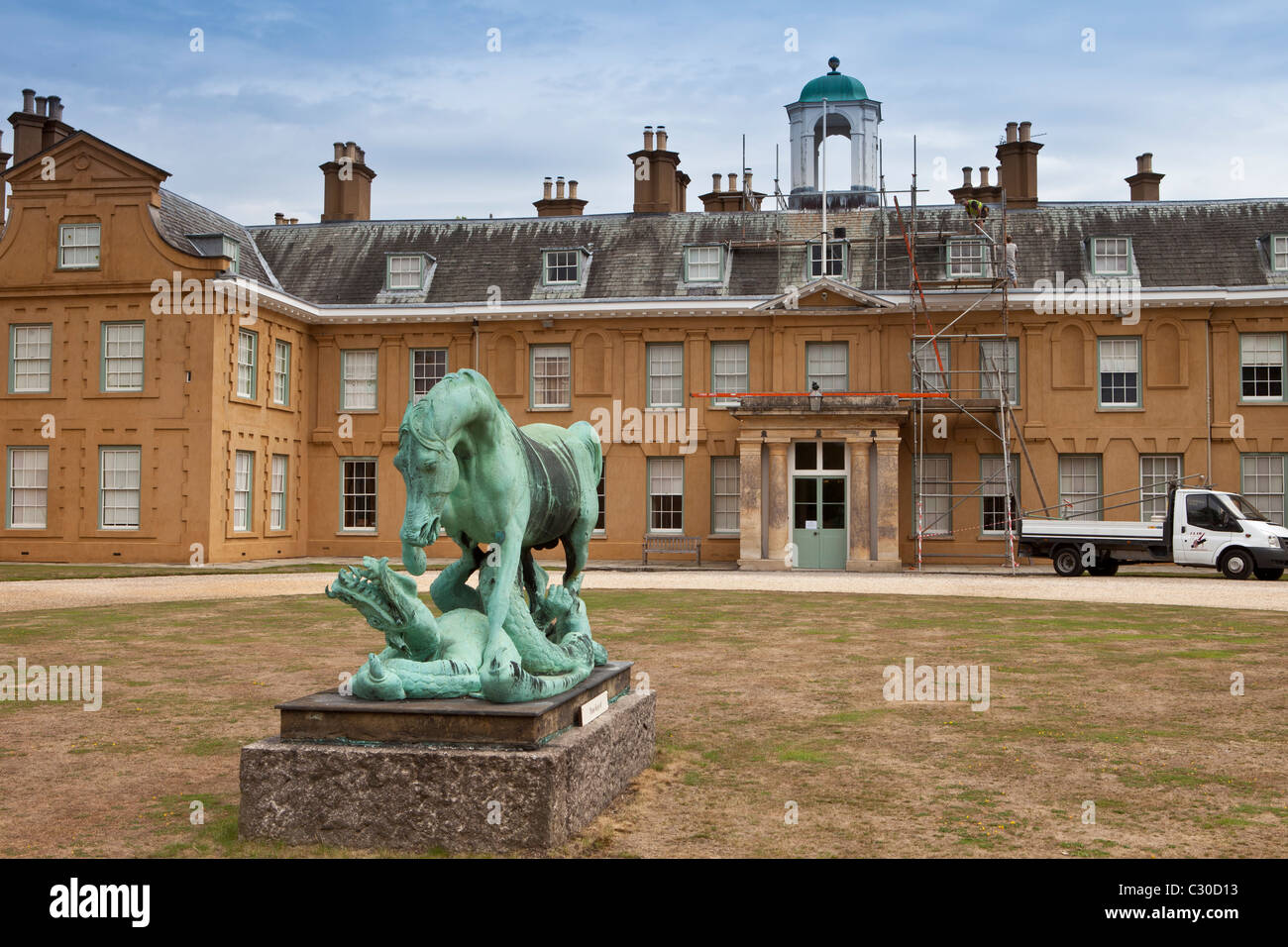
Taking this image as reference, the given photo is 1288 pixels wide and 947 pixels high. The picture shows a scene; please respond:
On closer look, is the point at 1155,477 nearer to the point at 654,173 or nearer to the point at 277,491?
the point at 654,173

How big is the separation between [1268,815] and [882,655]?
5.72 m

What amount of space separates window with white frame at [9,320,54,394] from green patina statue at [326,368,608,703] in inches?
1039

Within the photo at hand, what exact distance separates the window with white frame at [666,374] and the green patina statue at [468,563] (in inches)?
974

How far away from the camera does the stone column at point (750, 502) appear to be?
2792cm

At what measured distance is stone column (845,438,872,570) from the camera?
2769 centimetres

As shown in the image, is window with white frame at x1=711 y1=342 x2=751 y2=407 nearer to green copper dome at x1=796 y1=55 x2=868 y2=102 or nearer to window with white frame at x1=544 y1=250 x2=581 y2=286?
window with white frame at x1=544 y1=250 x2=581 y2=286

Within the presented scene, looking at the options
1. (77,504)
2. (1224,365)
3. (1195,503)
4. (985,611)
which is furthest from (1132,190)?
(77,504)

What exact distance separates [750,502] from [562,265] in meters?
9.07

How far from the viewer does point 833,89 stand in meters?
36.4

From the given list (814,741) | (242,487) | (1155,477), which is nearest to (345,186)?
(242,487)

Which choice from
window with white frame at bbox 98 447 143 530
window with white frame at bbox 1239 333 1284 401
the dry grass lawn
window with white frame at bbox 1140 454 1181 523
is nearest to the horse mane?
the dry grass lawn

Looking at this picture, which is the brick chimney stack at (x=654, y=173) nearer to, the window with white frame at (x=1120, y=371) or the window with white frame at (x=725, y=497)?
the window with white frame at (x=725, y=497)

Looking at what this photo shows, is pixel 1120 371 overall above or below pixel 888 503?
above

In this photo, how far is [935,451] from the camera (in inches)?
1161
